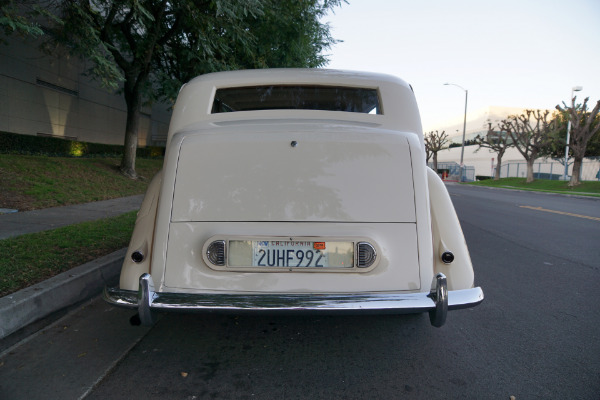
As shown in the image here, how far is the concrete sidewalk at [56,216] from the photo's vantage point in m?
5.40

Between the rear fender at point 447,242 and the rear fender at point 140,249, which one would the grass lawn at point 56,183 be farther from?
the rear fender at point 447,242

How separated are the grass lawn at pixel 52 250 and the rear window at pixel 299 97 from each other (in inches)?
86.3

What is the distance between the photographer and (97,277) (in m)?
3.69

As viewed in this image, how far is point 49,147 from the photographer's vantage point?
14.4 meters

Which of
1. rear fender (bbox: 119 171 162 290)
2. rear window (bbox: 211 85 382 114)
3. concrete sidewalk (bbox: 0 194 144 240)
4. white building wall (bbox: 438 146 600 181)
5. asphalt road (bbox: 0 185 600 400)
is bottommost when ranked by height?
asphalt road (bbox: 0 185 600 400)

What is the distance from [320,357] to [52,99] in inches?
785

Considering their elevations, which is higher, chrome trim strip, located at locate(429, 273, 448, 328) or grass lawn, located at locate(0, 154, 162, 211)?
grass lawn, located at locate(0, 154, 162, 211)

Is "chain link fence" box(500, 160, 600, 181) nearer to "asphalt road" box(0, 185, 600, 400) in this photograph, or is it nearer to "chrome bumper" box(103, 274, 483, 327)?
"asphalt road" box(0, 185, 600, 400)

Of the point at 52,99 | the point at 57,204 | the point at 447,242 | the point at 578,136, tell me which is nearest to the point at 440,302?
the point at 447,242

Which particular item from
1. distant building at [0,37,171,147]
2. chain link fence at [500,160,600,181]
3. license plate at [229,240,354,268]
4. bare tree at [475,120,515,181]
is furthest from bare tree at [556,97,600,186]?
license plate at [229,240,354,268]

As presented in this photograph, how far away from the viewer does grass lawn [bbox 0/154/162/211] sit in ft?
25.9

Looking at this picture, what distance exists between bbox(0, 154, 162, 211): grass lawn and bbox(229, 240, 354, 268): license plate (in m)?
6.80

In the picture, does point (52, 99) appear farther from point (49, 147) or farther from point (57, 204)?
point (57, 204)

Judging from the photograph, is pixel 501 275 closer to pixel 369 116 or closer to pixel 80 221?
pixel 369 116
